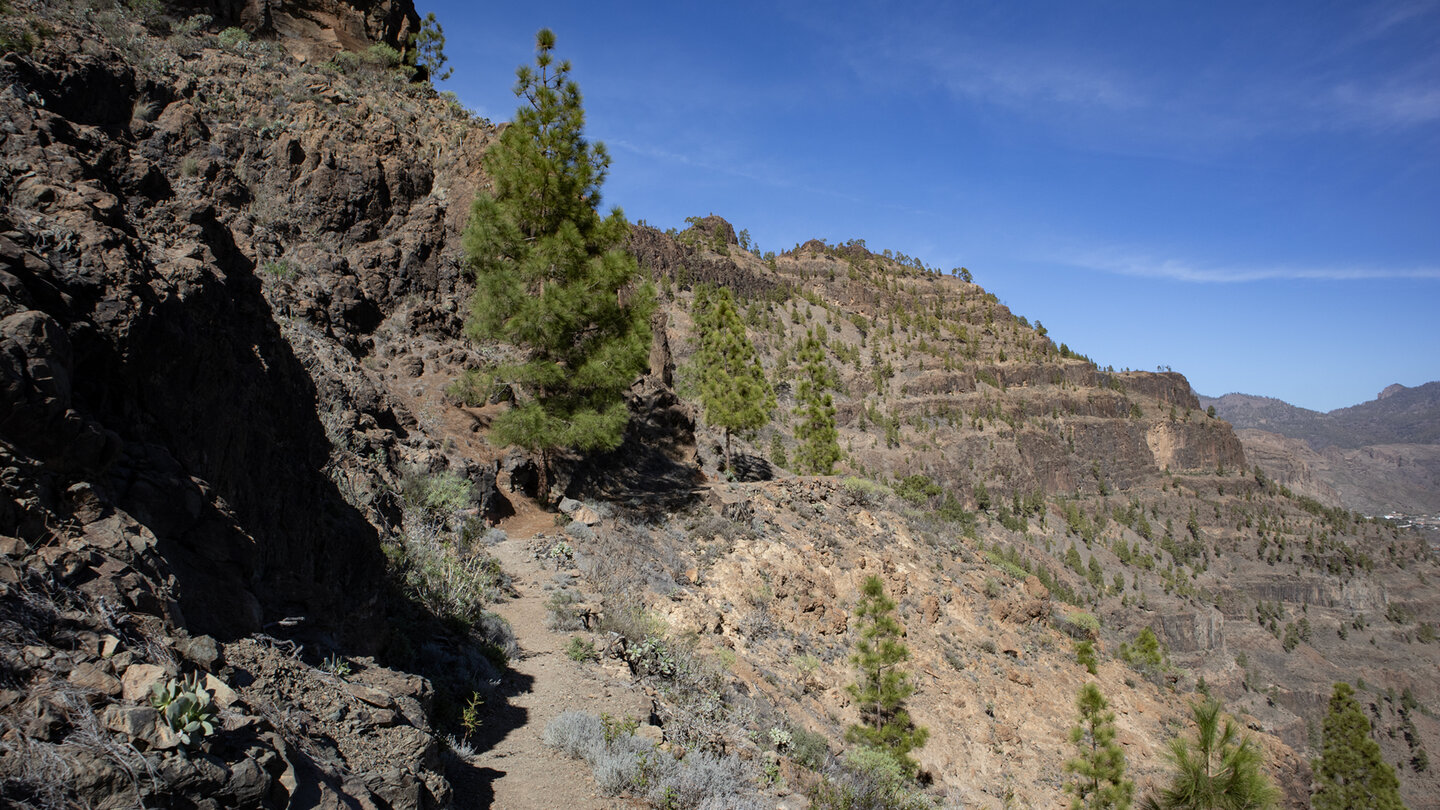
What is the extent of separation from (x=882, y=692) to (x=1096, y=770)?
4273mm

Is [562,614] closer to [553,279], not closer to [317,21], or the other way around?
[553,279]

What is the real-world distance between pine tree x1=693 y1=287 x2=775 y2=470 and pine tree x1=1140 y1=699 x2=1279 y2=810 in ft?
57.5

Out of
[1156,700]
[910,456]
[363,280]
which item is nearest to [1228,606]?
[910,456]

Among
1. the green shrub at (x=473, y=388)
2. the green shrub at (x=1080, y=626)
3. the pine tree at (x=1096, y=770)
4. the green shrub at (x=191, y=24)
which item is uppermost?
the green shrub at (x=191, y=24)

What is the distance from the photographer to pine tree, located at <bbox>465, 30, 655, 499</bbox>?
12219 millimetres

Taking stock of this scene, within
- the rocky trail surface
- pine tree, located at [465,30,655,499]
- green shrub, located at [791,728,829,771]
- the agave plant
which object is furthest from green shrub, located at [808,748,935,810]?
pine tree, located at [465,30,655,499]

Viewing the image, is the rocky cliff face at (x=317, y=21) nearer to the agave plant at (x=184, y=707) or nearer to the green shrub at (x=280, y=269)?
the green shrub at (x=280, y=269)

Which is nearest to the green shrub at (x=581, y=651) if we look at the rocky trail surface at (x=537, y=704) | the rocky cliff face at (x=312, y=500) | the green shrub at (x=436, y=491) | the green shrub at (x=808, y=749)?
the rocky trail surface at (x=537, y=704)

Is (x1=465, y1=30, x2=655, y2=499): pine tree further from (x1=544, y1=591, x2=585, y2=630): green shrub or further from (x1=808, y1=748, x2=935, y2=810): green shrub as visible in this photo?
(x1=808, y1=748, x2=935, y2=810): green shrub

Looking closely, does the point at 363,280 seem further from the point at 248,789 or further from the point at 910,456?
the point at 910,456

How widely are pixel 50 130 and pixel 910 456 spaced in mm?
101862

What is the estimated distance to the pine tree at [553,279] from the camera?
1222cm

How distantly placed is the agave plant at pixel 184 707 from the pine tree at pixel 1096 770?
13.3 metres

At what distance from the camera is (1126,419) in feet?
422
